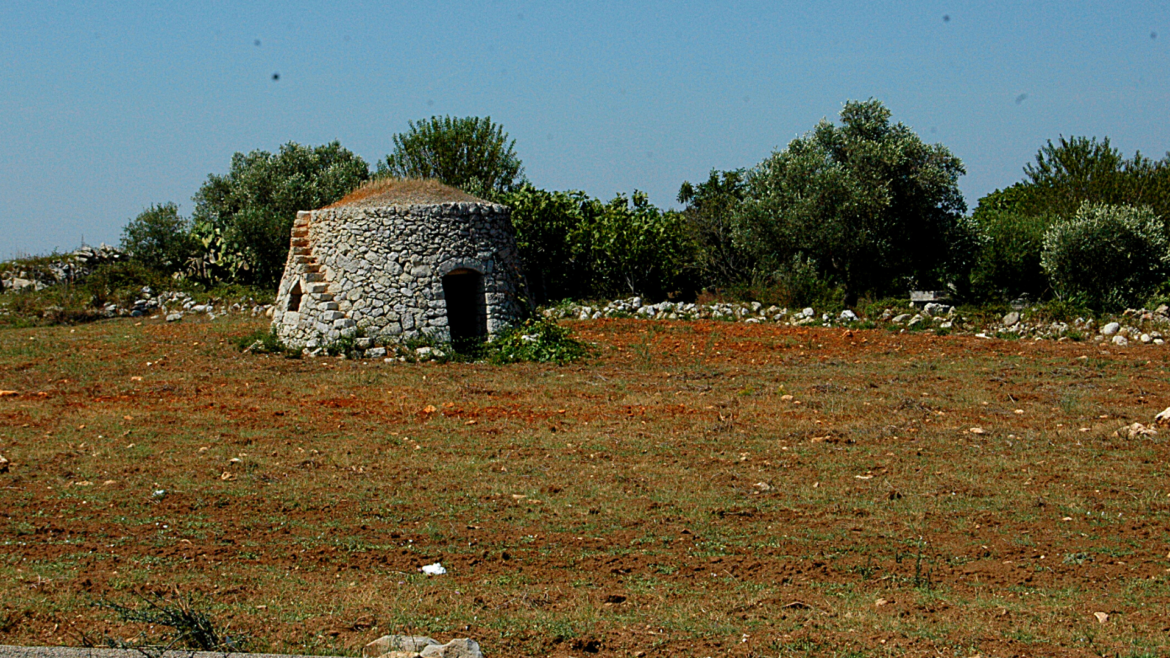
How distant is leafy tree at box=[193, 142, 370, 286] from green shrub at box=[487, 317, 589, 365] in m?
13.3

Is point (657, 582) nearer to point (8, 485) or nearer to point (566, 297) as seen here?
point (8, 485)

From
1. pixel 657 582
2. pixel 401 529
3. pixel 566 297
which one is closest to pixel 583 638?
pixel 657 582

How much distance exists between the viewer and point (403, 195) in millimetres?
19562

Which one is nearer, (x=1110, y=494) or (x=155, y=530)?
(x=155, y=530)

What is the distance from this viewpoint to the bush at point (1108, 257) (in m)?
22.2

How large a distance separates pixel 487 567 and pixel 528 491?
2124 mm

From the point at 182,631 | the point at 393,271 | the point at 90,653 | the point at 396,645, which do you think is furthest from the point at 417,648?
the point at 393,271

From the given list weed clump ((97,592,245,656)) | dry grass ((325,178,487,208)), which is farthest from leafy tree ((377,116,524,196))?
weed clump ((97,592,245,656))

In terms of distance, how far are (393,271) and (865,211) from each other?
42.4 ft

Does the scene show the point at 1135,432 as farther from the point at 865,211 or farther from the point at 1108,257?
the point at 865,211

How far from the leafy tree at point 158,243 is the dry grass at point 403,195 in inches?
521

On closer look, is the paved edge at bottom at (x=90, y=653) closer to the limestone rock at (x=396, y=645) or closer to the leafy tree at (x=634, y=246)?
the limestone rock at (x=396, y=645)

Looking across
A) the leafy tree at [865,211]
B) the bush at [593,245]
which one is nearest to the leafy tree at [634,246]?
the bush at [593,245]

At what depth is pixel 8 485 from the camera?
952 centimetres
